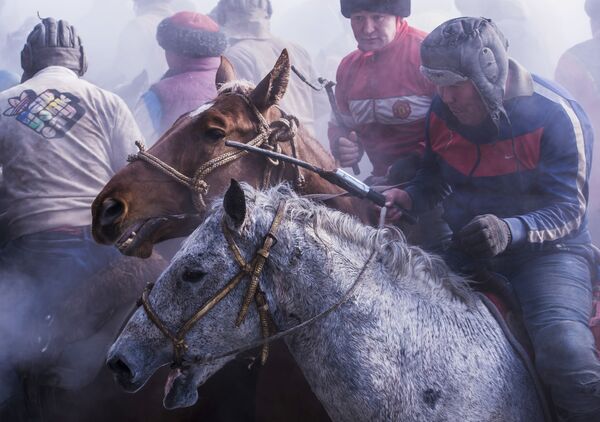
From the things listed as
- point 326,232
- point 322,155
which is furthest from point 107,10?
point 326,232

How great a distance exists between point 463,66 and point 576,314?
3.95ft

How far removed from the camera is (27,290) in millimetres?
3771

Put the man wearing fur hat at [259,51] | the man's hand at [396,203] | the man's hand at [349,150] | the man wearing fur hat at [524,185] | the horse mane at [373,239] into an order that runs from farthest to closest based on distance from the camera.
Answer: the man wearing fur hat at [259,51], the man's hand at [349,150], the man's hand at [396,203], the man wearing fur hat at [524,185], the horse mane at [373,239]

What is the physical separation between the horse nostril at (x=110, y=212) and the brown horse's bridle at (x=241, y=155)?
0.79 ft

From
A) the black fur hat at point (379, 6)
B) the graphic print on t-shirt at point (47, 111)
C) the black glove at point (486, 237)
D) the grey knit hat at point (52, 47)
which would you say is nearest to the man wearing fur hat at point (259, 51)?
the black fur hat at point (379, 6)

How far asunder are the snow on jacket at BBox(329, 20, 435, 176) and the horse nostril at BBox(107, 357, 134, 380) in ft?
8.27

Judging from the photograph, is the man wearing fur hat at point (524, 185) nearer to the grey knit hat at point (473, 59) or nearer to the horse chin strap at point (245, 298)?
the grey knit hat at point (473, 59)

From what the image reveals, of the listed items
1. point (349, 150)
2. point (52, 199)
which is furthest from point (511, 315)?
point (52, 199)

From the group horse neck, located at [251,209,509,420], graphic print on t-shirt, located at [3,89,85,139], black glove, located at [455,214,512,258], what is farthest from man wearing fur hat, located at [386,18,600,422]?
graphic print on t-shirt, located at [3,89,85,139]

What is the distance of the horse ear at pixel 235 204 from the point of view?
2221 millimetres

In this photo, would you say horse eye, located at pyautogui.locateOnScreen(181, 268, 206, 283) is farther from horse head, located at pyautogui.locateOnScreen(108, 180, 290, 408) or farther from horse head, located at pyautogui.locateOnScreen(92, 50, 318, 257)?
horse head, located at pyautogui.locateOnScreen(92, 50, 318, 257)

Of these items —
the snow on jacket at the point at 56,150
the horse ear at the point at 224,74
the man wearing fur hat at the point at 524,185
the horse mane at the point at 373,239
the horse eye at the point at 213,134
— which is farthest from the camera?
the snow on jacket at the point at 56,150

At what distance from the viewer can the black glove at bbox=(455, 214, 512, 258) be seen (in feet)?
8.69

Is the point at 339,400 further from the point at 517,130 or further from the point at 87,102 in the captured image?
the point at 87,102
